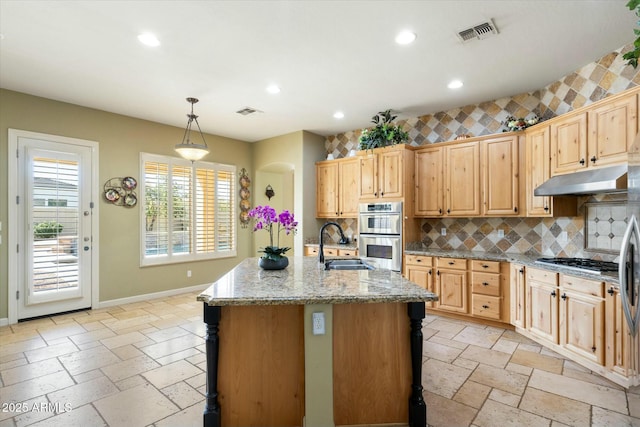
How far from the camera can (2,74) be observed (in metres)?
3.51

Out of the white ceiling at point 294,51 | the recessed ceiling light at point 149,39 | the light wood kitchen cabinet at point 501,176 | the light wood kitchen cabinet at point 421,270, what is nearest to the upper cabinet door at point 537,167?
the light wood kitchen cabinet at point 501,176

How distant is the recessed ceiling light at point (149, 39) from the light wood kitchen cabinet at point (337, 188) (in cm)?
331

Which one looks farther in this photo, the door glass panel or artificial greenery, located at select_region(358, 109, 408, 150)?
artificial greenery, located at select_region(358, 109, 408, 150)

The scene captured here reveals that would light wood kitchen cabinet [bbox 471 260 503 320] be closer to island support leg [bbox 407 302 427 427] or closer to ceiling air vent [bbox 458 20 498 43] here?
island support leg [bbox 407 302 427 427]

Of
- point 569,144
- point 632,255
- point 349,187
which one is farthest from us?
point 349,187

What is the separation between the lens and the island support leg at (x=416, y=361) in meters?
2.00

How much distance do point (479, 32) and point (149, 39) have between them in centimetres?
286

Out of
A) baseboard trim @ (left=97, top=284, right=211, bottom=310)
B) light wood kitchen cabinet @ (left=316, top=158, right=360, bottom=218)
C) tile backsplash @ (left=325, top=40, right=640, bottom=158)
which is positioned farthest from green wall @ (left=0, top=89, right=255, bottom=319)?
tile backsplash @ (left=325, top=40, right=640, bottom=158)

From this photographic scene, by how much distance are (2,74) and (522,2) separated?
16.9 feet

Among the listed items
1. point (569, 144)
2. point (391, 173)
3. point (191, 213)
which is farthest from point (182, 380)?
point (569, 144)

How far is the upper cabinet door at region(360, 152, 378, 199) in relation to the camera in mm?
5008

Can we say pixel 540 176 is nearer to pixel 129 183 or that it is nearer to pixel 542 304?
pixel 542 304

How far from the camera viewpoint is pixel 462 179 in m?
4.35

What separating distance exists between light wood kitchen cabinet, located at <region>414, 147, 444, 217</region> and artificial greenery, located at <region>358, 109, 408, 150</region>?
1.20 feet
